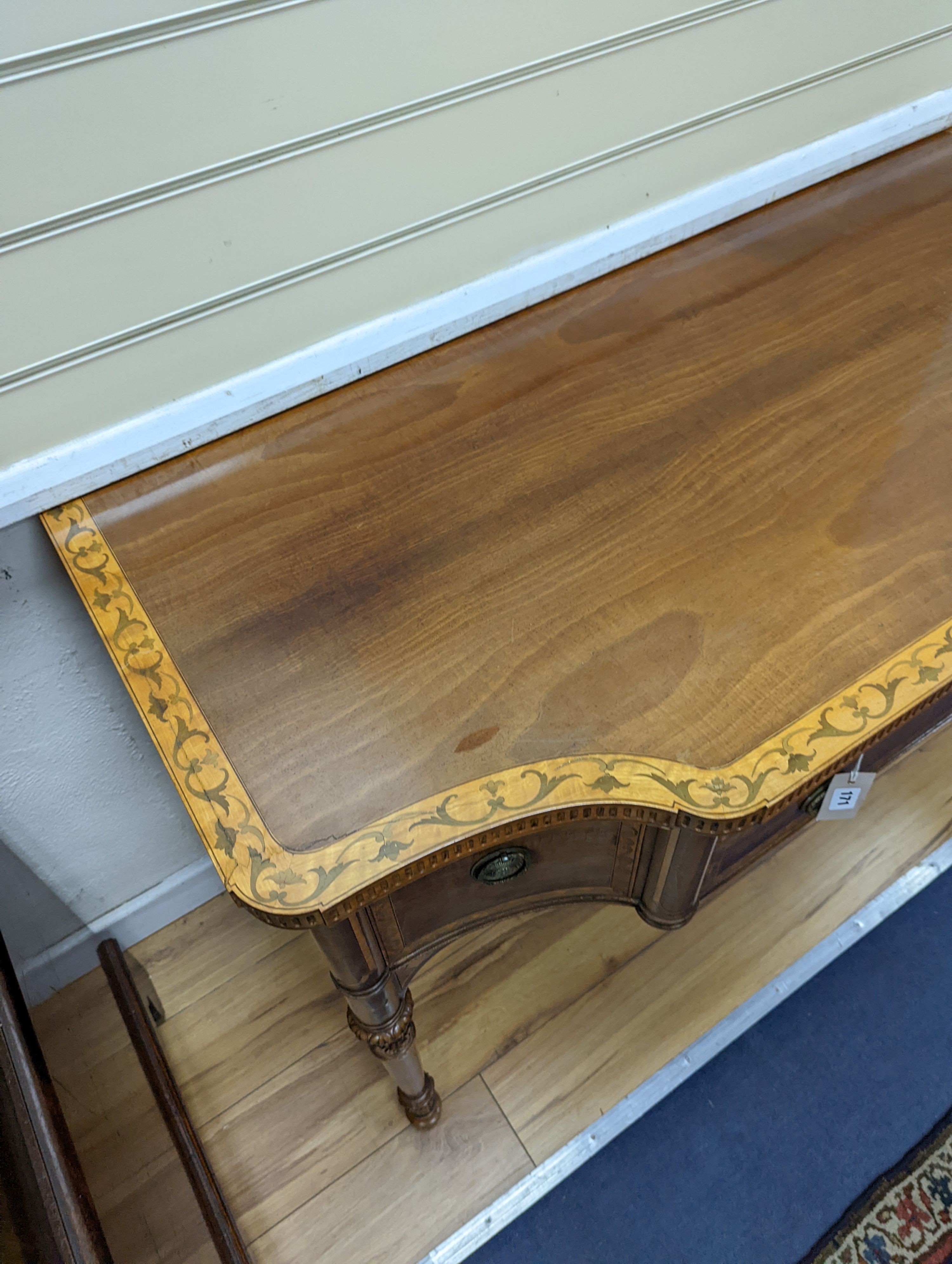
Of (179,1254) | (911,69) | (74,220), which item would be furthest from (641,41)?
(179,1254)

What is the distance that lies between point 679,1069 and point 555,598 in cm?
83

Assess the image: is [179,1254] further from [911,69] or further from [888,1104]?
A: [911,69]

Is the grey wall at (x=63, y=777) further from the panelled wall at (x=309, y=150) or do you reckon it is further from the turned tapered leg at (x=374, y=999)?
the turned tapered leg at (x=374, y=999)

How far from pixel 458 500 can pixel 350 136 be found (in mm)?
329

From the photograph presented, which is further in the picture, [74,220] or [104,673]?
[104,673]

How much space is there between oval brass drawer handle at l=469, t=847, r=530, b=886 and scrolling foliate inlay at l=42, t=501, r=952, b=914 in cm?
14

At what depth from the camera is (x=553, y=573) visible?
0.67 meters

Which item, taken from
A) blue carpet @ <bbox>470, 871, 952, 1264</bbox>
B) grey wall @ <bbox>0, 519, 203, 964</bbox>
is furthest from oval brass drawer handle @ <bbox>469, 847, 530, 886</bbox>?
blue carpet @ <bbox>470, 871, 952, 1264</bbox>

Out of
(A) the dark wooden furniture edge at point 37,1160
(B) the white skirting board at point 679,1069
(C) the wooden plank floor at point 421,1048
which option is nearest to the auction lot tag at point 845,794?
(C) the wooden plank floor at point 421,1048

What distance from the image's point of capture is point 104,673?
939 mm

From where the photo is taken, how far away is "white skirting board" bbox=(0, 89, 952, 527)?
73 cm

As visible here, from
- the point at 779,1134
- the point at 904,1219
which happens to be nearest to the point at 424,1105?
the point at 779,1134

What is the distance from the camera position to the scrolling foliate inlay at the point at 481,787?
0.54 meters

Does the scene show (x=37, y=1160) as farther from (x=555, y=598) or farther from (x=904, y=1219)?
(x=904, y=1219)
